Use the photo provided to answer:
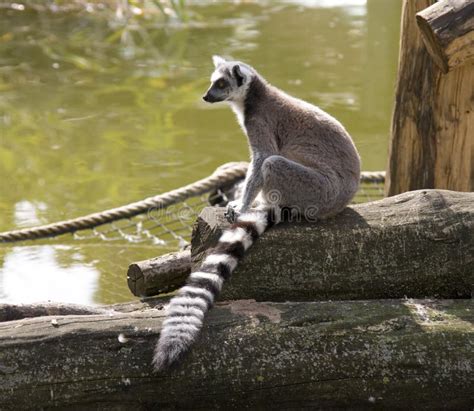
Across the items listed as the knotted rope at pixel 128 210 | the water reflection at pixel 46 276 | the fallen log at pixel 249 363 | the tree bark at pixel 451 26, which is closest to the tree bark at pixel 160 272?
the fallen log at pixel 249 363

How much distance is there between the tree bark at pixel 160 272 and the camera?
414cm

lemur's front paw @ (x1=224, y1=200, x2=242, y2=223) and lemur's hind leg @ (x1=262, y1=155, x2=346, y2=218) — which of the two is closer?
lemur's front paw @ (x1=224, y1=200, x2=242, y2=223)

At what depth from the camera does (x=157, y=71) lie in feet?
35.2

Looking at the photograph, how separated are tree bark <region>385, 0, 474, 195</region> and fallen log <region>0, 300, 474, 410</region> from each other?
175 cm

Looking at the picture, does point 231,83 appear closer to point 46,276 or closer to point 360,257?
point 360,257

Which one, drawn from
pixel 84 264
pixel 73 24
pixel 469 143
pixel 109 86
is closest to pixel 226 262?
pixel 469 143

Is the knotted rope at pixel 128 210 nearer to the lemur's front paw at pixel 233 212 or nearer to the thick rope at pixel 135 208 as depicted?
the thick rope at pixel 135 208

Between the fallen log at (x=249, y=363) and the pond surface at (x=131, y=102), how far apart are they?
204 centimetres

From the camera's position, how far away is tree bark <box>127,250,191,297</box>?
4145 mm

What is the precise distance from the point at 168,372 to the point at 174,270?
977 mm

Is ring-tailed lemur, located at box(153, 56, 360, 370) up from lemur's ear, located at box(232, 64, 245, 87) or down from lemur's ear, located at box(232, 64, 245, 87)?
down

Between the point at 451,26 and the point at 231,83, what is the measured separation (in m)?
1.09

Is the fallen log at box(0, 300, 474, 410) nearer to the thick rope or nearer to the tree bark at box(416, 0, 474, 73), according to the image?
the tree bark at box(416, 0, 474, 73)

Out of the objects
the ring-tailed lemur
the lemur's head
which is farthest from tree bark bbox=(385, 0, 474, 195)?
the lemur's head
